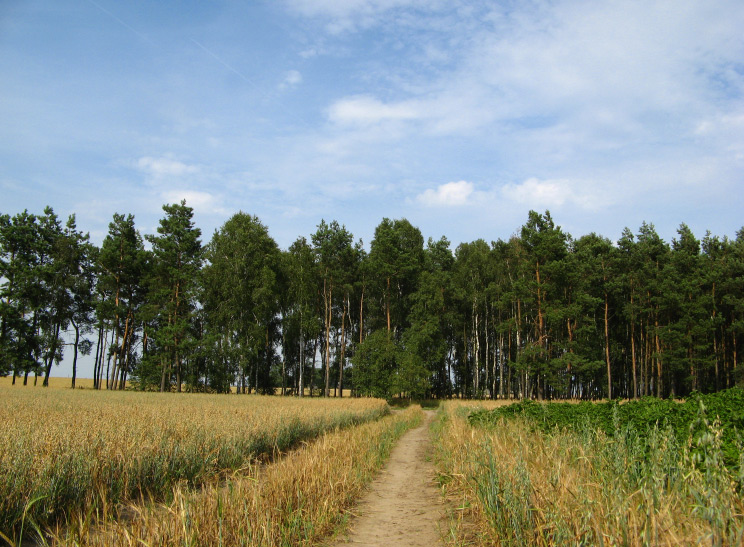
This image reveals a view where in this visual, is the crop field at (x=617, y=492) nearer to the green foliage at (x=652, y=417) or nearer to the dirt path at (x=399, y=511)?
the green foliage at (x=652, y=417)

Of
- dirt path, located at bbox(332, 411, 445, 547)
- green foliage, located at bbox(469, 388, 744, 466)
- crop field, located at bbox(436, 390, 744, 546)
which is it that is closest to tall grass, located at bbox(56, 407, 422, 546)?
dirt path, located at bbox(332, 411, 445, 547)

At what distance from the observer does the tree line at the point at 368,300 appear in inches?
1713

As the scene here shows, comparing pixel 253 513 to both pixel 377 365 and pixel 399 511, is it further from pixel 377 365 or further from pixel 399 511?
pixel 377 365

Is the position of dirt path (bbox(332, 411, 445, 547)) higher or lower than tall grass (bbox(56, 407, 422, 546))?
lower

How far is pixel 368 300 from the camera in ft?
166

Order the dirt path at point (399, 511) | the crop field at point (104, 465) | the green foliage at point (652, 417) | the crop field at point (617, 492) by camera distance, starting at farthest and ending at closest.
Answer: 1. the green foliage at point (652, 417)
2. the dirt path at point (399, 511)
3. the crop field at point (104, 465)
4. the crop field at point (617, 492)

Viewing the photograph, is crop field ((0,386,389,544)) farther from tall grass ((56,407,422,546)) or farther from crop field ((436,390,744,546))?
crop field ((436,390,744,546))

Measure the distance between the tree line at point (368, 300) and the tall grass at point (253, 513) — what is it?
3593 centimetres

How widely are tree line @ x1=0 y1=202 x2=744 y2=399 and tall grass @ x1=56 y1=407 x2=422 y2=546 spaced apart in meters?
35.9

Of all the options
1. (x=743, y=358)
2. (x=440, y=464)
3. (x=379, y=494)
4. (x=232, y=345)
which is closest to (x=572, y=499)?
(x=379, y=494)

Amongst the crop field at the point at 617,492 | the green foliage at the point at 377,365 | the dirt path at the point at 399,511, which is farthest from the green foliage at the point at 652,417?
the green foliage at the point at 377,365

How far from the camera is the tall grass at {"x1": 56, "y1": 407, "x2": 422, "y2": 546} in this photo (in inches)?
169

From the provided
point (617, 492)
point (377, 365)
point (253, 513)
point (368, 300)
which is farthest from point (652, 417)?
point (368, 300)

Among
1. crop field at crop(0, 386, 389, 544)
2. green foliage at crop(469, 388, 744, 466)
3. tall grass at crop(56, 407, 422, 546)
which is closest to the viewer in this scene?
tall grass at crop(56, 407, 422, 546)
